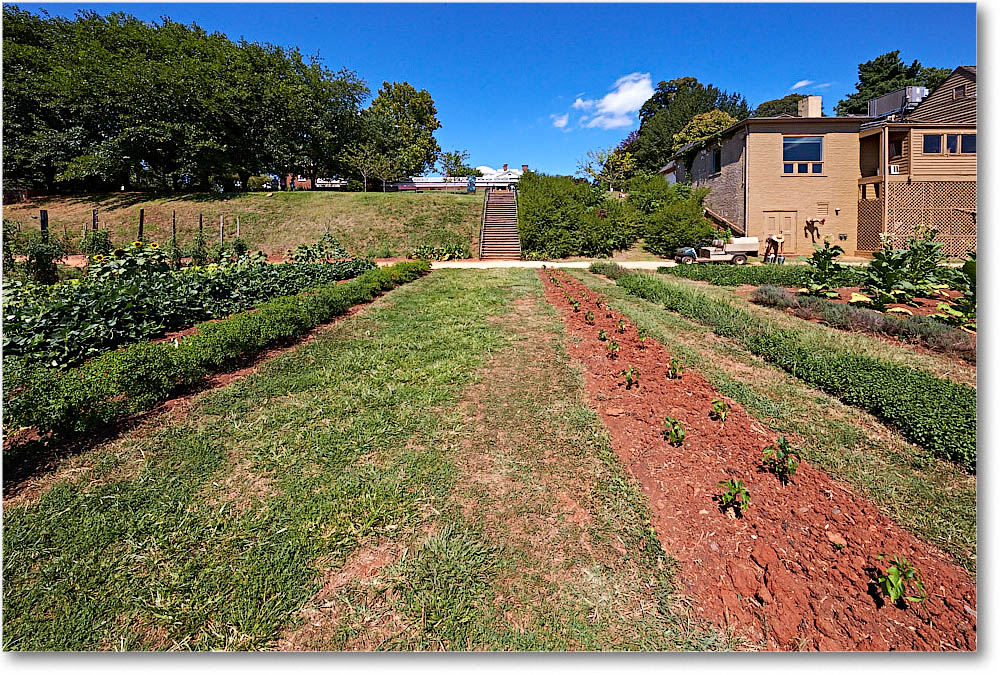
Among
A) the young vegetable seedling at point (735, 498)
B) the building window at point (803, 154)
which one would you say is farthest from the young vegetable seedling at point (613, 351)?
the building window at point (803, 154)

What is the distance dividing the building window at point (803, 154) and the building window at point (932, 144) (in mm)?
3638

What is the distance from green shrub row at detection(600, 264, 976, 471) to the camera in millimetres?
3357

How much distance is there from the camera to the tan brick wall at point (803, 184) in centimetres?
1961

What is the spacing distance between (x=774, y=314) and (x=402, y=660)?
8.08 m

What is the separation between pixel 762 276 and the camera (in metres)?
11.5

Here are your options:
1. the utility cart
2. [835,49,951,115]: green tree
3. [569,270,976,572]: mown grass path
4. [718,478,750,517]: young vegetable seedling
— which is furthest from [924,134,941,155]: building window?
[835,49,951,115]: green tree

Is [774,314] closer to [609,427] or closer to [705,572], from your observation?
[609,427]

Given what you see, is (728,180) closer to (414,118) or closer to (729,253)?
(729,253)

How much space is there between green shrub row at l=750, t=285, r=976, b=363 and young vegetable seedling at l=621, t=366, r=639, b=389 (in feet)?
13.1

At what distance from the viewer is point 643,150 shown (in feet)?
137

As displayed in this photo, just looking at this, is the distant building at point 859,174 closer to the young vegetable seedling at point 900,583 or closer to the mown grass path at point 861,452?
→ the mown grass path at point 861,452

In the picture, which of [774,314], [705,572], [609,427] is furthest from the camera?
[774,314]

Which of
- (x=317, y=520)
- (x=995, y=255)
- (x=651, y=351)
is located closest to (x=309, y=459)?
(x=317, y=520)

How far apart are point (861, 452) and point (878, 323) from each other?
4.36m
